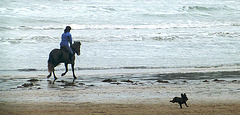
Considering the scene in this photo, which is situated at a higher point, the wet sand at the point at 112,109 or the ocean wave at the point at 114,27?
the ocean wave at the point at 114,27

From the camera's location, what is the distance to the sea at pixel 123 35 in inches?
576

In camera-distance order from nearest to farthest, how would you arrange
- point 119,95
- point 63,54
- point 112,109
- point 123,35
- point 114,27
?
point 112,109
point 119,95
point 63,54
point 123,35
point 114,27

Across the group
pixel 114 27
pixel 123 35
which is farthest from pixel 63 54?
pixel 114 27

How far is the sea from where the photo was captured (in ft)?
48.0

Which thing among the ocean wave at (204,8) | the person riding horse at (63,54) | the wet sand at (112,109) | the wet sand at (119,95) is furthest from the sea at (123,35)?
the wet sand at (112,109)

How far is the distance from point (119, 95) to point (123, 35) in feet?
53.5

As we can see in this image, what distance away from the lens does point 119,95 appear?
331 inches

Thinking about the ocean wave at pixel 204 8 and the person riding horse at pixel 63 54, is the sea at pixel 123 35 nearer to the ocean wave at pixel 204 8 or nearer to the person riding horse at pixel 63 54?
the ocean wave at pixel 204 8

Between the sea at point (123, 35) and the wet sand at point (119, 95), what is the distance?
6.25 feet

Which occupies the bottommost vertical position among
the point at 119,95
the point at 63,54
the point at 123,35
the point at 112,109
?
the point at 112,109

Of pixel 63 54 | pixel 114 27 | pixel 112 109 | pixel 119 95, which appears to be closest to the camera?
pixel 112 109

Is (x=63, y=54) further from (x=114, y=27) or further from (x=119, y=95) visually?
(x=114, y=27)

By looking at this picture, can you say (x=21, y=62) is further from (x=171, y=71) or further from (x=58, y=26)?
(x=58, y=26)

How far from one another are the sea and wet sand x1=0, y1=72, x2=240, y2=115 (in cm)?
190
